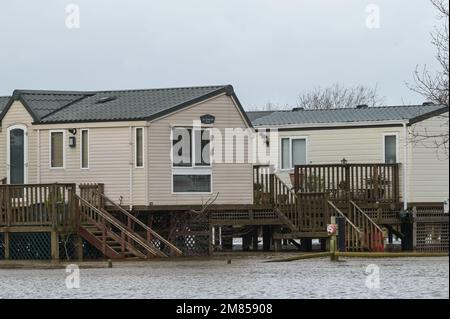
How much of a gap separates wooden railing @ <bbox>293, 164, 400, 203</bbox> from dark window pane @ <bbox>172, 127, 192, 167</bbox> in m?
4.33

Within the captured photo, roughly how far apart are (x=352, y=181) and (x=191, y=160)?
5.46m

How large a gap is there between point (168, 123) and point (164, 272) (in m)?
9.56

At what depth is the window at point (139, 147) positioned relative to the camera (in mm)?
40531

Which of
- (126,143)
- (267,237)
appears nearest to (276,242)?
(267,237)

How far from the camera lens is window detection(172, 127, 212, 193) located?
4125 cm

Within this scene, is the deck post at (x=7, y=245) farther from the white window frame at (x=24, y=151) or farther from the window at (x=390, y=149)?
the window at (x=390, y=149)

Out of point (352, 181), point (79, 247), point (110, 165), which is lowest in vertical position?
point (79, 247)

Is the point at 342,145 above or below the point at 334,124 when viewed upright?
below

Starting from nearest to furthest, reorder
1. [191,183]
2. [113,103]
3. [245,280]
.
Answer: [245,280]
[191,183]
[113,103]

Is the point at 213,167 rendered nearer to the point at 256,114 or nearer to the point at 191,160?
the point at 191,160

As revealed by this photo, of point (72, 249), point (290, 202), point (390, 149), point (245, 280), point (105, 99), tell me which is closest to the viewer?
point (245, 280)

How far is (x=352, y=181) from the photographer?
43.5 metres
